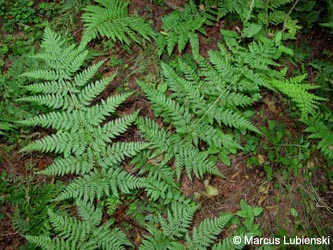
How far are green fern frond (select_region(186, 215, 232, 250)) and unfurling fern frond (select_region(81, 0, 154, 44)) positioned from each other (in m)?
2.35

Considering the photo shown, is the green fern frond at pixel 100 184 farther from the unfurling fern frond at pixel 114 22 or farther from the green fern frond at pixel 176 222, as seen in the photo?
the unfurling fern frond at pixel 114 22

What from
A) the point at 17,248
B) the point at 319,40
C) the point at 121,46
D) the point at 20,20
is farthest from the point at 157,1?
the point at 17,248

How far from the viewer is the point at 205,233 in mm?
3791

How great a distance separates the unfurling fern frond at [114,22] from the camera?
14.4 ft

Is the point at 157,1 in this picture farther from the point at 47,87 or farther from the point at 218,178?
the point at 218,178

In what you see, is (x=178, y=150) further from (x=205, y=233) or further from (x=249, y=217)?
(x=249, y=217)

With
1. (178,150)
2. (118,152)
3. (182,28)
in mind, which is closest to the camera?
(118,152)

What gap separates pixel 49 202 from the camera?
4.09 m

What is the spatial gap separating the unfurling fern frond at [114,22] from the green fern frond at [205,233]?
7.71 ft

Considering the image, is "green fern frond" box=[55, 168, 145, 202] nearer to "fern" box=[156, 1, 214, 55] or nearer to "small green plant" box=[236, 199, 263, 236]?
"small green plant" box=[236, 199, 263, 236]

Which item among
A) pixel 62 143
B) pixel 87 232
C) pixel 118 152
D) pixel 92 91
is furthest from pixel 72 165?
pixel 92 91

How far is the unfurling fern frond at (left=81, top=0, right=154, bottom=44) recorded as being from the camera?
4402 mm

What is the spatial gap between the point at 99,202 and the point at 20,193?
92 cm

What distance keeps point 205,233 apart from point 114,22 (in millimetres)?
2798
